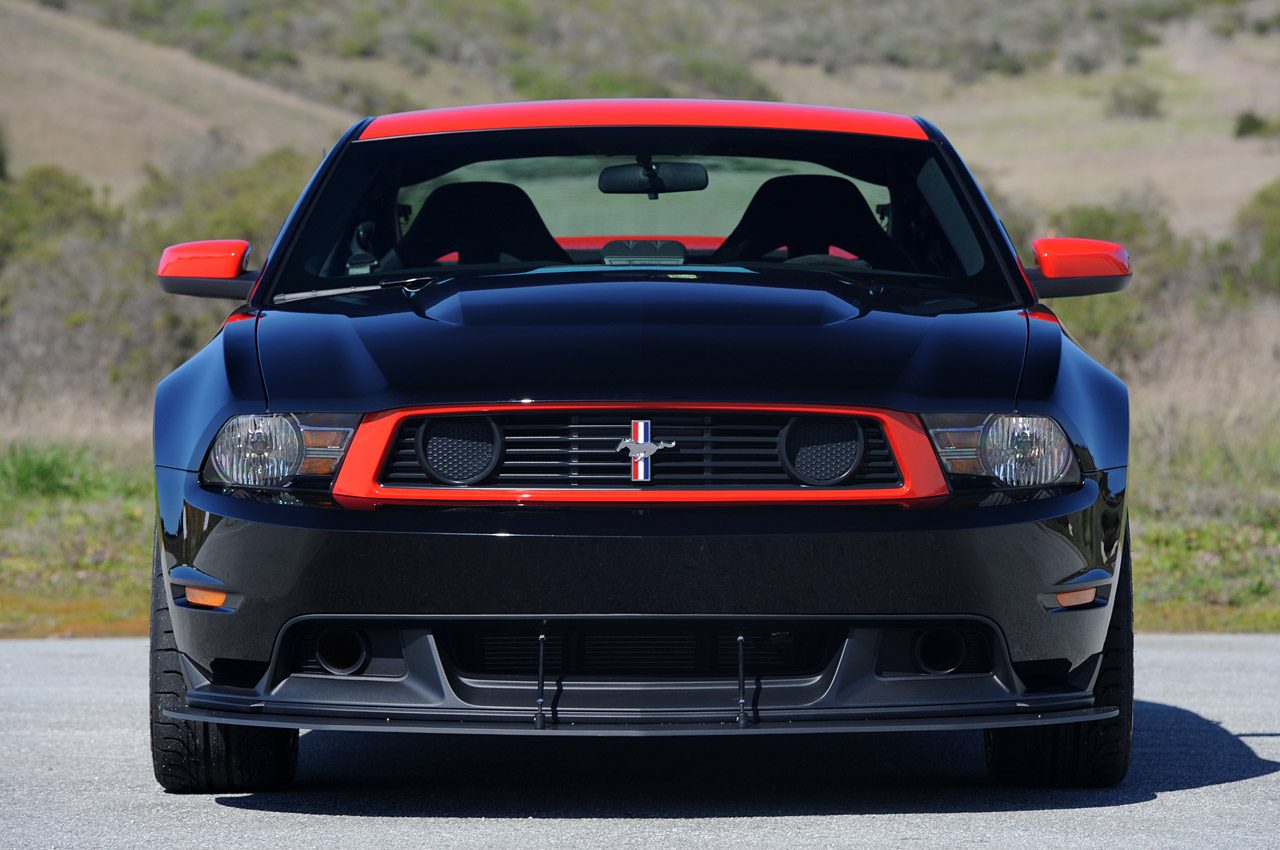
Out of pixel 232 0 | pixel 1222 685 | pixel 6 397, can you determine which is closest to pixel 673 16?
pixel 232 0

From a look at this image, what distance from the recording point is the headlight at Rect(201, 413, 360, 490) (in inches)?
166

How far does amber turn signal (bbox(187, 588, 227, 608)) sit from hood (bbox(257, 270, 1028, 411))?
1.28 ft

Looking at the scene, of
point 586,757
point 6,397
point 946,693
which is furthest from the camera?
point 6,397

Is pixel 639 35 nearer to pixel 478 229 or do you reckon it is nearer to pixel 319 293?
pixel 478 229

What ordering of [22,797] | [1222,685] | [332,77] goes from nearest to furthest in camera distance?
1. [22,797]
2. [1222,685]
3. [332,77]

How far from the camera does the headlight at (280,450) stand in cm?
422

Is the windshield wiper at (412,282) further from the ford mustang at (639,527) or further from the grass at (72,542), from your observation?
the grass at (72,542)

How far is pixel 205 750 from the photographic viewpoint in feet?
15.4

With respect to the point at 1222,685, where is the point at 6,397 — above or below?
below

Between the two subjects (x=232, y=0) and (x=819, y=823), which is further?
(x=232, y=0)

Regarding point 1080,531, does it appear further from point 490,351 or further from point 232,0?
point 232,0

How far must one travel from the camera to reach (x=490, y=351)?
4.34 metres

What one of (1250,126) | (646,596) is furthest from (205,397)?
(1250,126)

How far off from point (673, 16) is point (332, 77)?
18179mm
